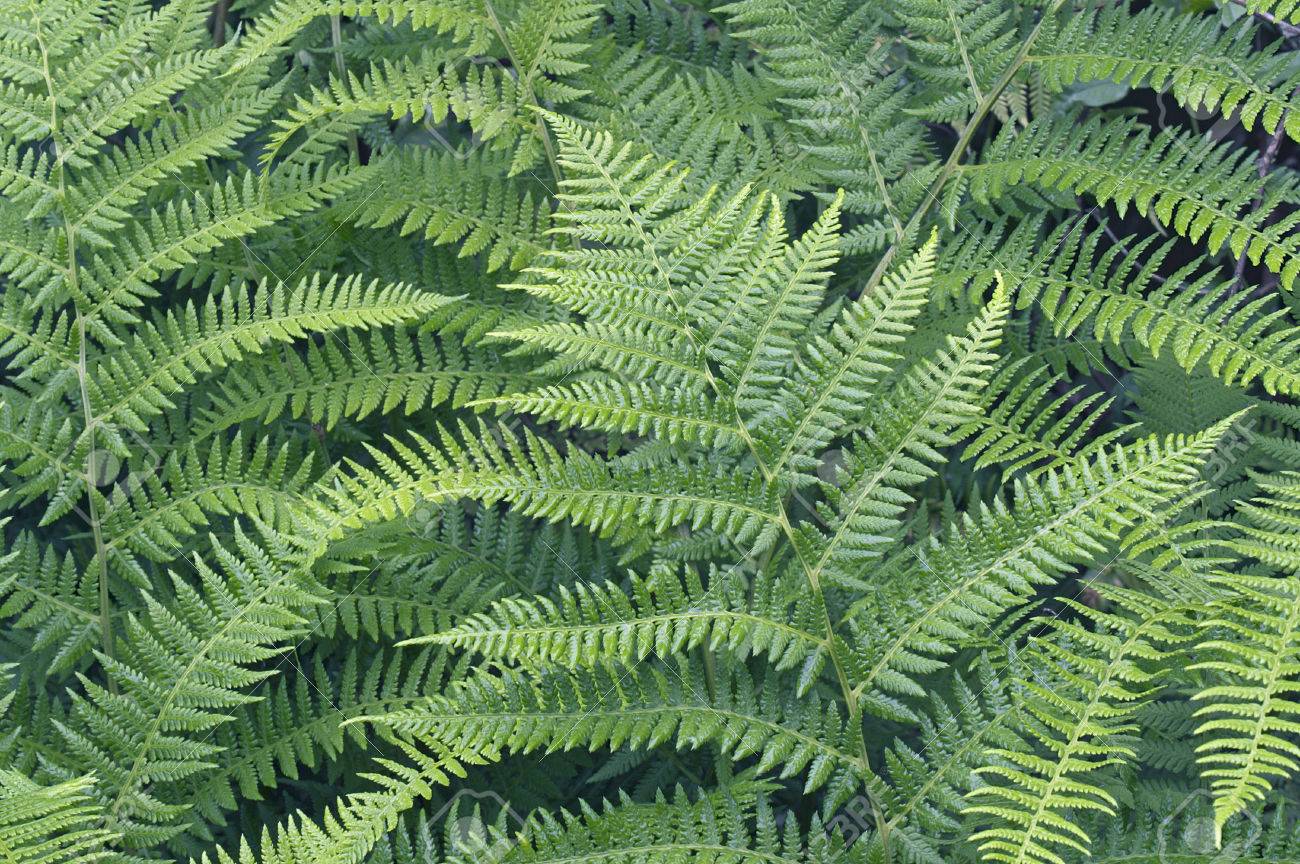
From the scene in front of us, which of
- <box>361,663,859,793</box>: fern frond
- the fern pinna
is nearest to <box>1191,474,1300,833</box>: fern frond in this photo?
the fern pinna

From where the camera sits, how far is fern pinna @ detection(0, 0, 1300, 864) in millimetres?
1148

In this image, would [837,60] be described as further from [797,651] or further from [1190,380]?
[797,651]

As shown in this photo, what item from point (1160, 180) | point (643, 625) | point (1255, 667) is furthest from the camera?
point (1160, 180)

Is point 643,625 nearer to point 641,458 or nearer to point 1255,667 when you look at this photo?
point 641,458

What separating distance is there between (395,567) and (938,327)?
33.4 inches

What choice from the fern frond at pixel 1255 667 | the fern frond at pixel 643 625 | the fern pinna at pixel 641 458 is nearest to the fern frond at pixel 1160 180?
the fern pinna at pixel 641 458

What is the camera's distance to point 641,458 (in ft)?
5.06

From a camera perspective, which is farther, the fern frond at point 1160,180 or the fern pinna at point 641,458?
the fern frond at point 1160,180

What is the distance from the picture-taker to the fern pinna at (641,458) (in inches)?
45.2

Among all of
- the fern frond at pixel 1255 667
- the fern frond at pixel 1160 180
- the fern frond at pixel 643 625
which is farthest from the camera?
the fern frond at pixel 1160 180

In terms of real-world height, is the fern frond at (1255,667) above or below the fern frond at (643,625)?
above

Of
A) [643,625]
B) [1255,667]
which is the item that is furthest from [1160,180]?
[643,625]

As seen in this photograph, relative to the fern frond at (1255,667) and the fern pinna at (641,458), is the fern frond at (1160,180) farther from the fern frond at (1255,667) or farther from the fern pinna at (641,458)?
the fern frond at (1255,667)

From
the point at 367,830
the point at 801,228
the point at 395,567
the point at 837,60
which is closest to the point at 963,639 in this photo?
the point at 367,830
